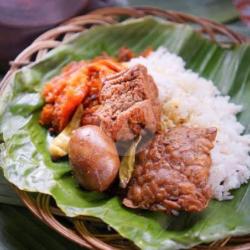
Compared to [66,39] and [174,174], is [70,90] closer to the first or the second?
[66,39]

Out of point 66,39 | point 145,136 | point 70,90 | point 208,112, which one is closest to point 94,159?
point 145,136

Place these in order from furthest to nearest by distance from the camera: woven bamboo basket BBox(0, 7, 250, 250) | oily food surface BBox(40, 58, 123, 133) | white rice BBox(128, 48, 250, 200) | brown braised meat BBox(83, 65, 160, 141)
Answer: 1. oily food surface BBox(40, 58, 123, 133)
2. white rice BBox(128, 48, 250, 200)
3. brown braised meat BBox(83, 65, 160, 141)
4. woven bamboo basket BBox(0, 7, 250, 250)

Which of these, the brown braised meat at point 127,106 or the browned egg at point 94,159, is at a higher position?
the brown braised meat at point 127,106

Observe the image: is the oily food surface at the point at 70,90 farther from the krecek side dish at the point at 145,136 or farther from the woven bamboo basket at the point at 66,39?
the woven bamboo basket at the point at 66,39

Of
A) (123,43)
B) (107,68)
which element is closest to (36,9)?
(123,43)

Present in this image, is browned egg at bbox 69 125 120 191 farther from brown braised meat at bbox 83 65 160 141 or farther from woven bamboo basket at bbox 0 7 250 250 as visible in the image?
woven bamboo basket at bbox 0 7 250 250

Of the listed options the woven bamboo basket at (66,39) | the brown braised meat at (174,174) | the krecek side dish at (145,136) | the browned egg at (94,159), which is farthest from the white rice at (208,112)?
the browned egg at (94,159)

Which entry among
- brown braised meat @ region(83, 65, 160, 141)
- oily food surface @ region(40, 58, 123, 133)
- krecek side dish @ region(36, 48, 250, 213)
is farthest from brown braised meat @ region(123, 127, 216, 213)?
oily food surface @ region(40, 58, 123, 133)

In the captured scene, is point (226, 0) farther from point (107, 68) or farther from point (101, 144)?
point (101, 144)
